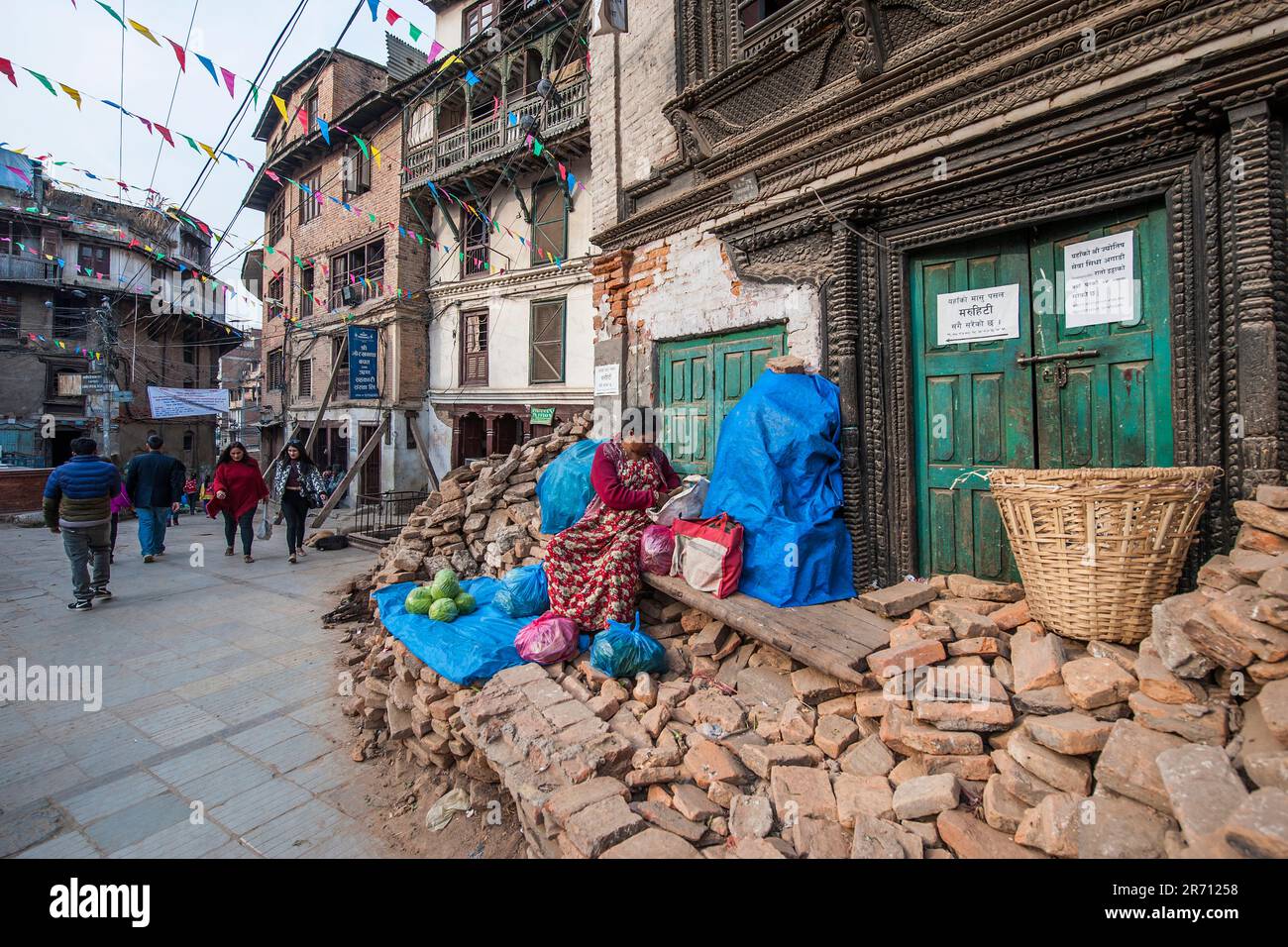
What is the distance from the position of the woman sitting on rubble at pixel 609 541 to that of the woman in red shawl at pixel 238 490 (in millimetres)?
7469

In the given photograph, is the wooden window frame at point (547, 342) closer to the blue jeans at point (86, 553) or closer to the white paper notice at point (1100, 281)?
the blue jeans at point (86, 553)

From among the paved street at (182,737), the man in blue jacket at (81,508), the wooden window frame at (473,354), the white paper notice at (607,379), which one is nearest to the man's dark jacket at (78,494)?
the man in blue jacket at (81,508)

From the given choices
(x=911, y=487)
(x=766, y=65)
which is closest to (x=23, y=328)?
(x=766, y=65)

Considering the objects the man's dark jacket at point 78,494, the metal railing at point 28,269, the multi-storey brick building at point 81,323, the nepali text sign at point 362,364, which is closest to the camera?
the man's dark jacket at point 78,494

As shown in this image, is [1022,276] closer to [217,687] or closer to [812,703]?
[812,703]

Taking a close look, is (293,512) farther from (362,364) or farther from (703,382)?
(362,364)

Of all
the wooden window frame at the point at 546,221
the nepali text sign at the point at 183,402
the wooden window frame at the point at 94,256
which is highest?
the wooden window frame at the point at 94,256

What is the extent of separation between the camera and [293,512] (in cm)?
966

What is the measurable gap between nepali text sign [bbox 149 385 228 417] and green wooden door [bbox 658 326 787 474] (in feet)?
78.3

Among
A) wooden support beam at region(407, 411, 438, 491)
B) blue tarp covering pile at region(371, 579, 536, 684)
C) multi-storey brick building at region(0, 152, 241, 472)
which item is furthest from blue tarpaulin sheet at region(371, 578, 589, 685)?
multi-storey brick building at region(0, 152, 241, 472)

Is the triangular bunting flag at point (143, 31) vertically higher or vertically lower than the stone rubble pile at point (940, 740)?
higher

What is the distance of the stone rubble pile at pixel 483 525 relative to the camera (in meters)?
6.13

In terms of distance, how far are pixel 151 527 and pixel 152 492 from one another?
2.01 ft

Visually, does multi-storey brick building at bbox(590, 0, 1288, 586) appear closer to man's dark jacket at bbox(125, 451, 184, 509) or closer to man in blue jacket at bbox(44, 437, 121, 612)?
man in blue jacket at bbox(44, 437, 121, 612)
